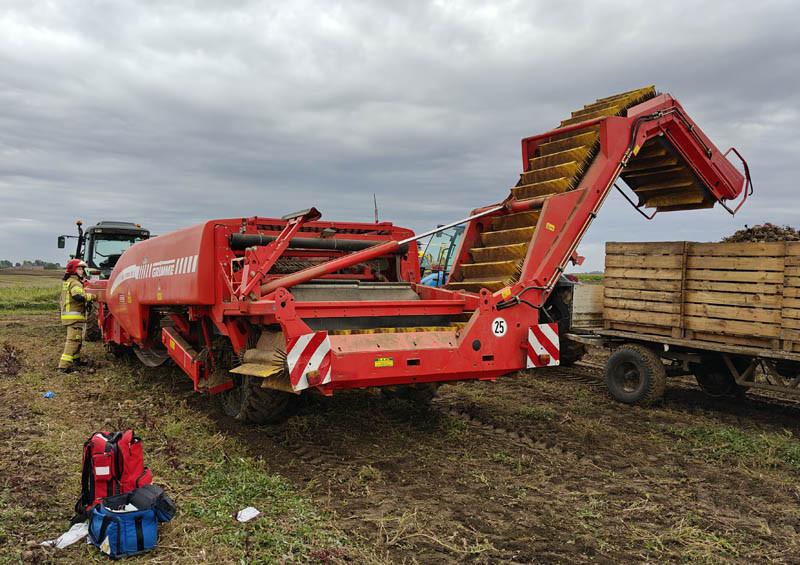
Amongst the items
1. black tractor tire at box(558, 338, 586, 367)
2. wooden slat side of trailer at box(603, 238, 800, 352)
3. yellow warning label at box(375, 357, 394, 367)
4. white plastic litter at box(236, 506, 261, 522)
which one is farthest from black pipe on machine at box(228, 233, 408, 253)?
black tractor tire at box(558, 338, 586, 367)

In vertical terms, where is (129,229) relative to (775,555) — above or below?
above

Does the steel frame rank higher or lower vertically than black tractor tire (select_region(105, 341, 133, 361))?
higher

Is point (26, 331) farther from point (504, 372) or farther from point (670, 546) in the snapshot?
point (670, 546)

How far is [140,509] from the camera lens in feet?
11.9

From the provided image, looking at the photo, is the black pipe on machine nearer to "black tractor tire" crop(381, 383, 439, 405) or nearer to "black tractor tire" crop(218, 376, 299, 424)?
"black tractor tire" crop(218, 376, 299, 424)

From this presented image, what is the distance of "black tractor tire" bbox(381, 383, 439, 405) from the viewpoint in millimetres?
6708

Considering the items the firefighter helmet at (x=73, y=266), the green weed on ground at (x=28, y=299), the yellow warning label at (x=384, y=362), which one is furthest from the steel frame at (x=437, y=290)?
the green weed on ground at (x=28, y=299)

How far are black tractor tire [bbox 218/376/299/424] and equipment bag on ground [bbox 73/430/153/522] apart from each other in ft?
6.29

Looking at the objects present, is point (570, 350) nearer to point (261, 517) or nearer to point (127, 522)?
point (261, 517)

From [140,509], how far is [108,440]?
51cm

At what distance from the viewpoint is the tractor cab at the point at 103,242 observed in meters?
15.5

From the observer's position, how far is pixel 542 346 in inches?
228

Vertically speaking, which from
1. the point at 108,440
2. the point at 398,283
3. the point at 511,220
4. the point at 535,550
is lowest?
the point at 535,550

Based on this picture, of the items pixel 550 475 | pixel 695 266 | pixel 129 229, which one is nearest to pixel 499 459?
pixel 550 475
